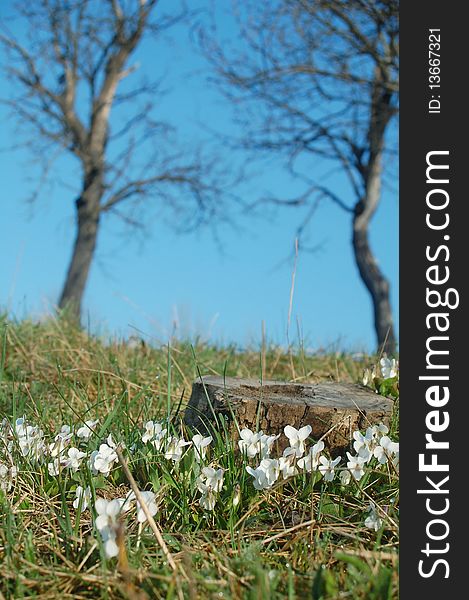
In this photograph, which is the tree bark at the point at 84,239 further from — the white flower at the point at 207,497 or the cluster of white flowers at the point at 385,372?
the white flower at the point at 207,497

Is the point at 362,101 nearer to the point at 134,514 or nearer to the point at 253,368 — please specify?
the point at 253,368

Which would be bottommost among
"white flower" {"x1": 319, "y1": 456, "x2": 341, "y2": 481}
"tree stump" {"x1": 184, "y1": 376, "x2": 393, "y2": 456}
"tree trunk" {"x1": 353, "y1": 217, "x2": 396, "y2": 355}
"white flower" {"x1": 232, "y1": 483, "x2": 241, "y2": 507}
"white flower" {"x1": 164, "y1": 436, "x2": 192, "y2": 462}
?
"white flower" {"x1": 232, "y1": 483, "x2": 241, "y2": 507}

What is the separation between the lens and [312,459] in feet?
7.54

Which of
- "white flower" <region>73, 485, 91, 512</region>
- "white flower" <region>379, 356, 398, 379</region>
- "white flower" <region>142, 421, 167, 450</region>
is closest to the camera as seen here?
"white flower" <region>73, 485, 91, 512</region>

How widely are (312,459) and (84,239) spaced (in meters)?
12.6

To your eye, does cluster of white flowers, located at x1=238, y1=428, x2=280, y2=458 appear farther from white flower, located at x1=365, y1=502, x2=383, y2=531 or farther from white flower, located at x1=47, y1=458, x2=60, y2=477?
white flower, located at x1=47, y1=458, x2=60, y2=477

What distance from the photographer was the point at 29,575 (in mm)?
1880

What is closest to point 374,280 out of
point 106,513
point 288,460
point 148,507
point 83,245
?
point 83,245

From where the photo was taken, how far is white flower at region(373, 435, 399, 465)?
234cm

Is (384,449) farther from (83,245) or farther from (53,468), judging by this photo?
(83,245)

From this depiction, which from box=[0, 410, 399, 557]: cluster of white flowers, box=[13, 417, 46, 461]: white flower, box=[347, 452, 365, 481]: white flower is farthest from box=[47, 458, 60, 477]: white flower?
box=[347, 452, 365, 481]: white flower

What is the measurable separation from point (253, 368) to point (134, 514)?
11.0 feet

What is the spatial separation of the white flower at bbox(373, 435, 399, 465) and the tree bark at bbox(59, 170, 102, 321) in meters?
12.0

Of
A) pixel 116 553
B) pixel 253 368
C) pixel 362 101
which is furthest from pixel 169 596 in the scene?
pixel 362 101
